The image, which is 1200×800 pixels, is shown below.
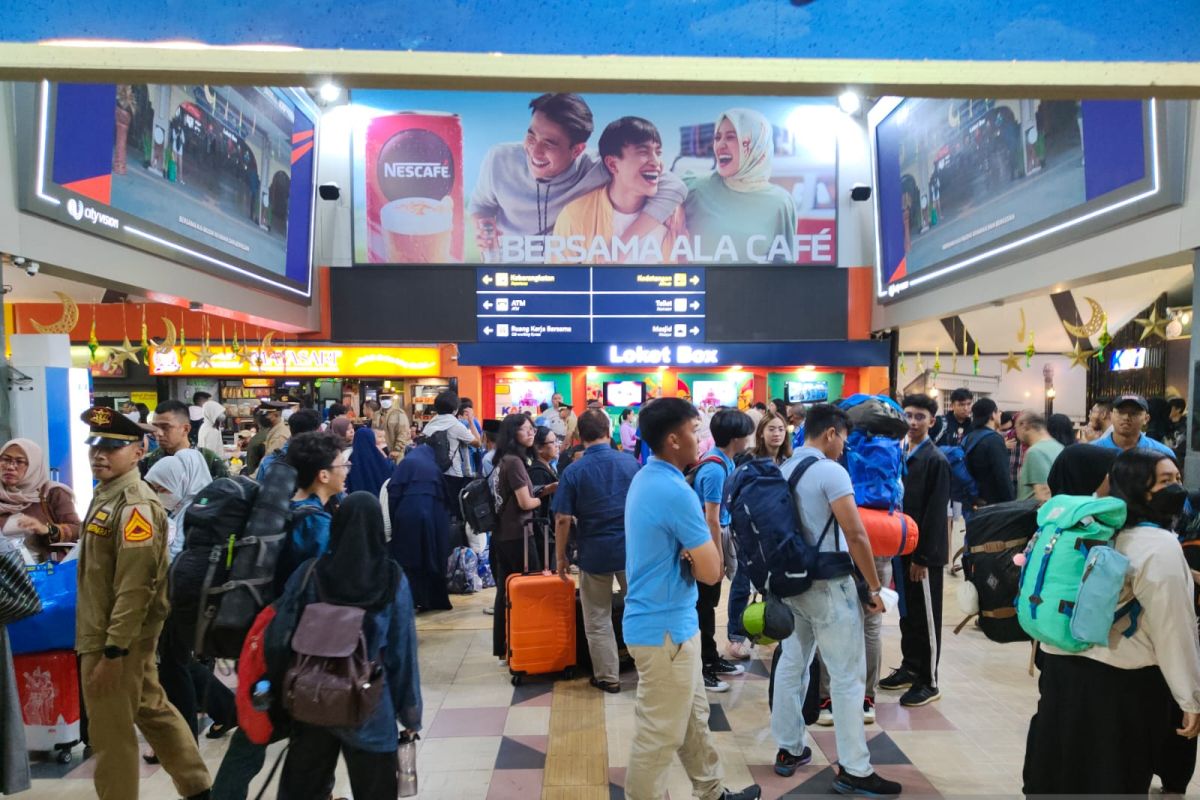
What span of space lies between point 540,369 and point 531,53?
35.3ft

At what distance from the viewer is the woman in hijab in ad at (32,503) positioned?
11.1 ft

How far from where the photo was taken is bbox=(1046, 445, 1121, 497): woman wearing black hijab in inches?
98.9

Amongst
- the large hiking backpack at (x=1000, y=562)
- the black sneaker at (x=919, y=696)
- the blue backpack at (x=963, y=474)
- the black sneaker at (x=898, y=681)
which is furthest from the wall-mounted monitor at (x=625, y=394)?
the large hiking backpack at (x=1000, y=562)

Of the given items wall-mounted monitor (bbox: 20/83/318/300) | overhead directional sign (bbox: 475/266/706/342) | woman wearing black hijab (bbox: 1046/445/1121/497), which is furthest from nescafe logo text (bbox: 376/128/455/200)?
woman wearing black hijab (bbox: 1046/445/1121/497)

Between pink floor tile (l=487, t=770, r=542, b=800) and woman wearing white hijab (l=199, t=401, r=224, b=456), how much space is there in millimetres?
4956

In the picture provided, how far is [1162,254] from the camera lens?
5422 mm

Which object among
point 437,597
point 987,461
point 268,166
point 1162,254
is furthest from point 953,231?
A: point 268,166

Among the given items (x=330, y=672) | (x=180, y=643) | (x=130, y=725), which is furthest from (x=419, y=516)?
(x=330, y=672)

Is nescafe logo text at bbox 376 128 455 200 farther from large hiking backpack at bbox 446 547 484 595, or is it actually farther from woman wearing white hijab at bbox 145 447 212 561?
woman wearing white hijab at bbox 145 447 212 561

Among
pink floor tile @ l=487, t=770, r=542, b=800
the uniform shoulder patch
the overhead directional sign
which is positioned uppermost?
the overhead directional sign

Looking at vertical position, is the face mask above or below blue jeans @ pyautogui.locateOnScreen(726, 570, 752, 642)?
above

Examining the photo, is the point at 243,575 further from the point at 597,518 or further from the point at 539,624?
the point at 539,624

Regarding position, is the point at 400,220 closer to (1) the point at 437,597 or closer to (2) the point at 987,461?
(1) the point at 437,597

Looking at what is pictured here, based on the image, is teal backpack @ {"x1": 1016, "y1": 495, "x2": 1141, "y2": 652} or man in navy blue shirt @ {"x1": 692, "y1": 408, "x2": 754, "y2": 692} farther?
man in navy blue shirt @ {"x1": 692, "y1": 408, "x2": 754, "y2": 692}
